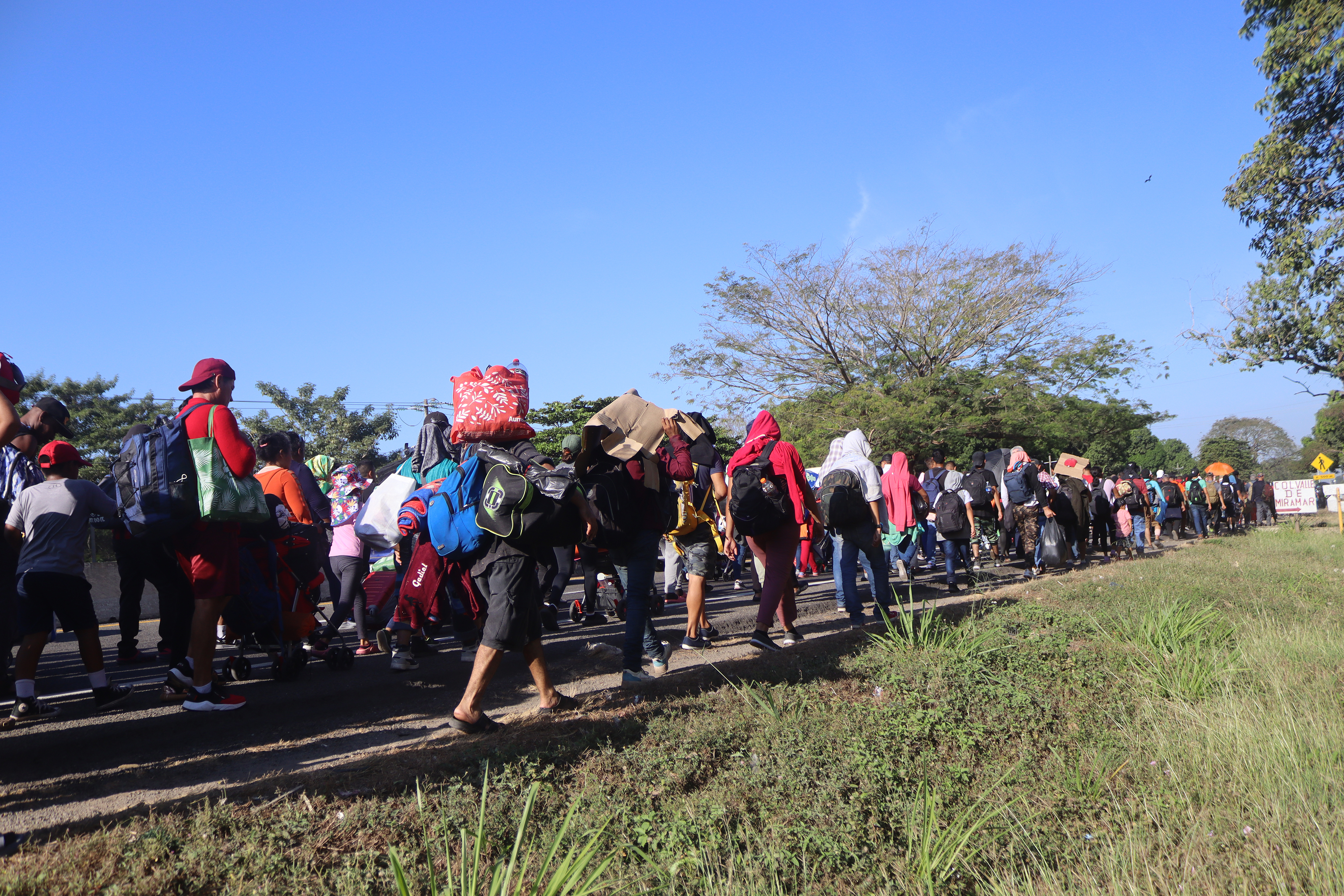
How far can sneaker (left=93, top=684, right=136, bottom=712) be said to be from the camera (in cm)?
550

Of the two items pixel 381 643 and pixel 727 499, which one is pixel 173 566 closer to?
pixel 381 643

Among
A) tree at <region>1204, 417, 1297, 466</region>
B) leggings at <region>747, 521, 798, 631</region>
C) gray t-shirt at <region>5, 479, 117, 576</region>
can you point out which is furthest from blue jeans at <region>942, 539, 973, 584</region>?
tree at <region>1204, 417, 1297, 466</region>

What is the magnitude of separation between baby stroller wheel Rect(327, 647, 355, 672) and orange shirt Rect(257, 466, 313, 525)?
0.98m

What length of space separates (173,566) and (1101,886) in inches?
248

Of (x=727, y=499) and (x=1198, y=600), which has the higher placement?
(x=727, y=499)

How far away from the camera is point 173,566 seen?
21.9 ft

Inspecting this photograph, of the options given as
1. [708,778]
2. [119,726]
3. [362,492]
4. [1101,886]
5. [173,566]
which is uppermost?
[362,492]

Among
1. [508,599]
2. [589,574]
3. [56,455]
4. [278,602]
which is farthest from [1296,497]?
[56,455]

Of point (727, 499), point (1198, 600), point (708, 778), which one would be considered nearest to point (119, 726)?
point (708, 778)

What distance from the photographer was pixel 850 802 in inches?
148

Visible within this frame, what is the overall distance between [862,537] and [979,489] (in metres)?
5.32

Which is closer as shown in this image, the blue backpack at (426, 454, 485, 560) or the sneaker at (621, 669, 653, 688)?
the blue backpack at (426, 454, 485, 560)

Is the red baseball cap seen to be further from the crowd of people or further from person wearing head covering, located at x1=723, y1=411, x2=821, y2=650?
person wearing head covering, located at x1=723, y1=411, x2=821, y2=650

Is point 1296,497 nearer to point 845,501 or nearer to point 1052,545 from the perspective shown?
point 1052,545
